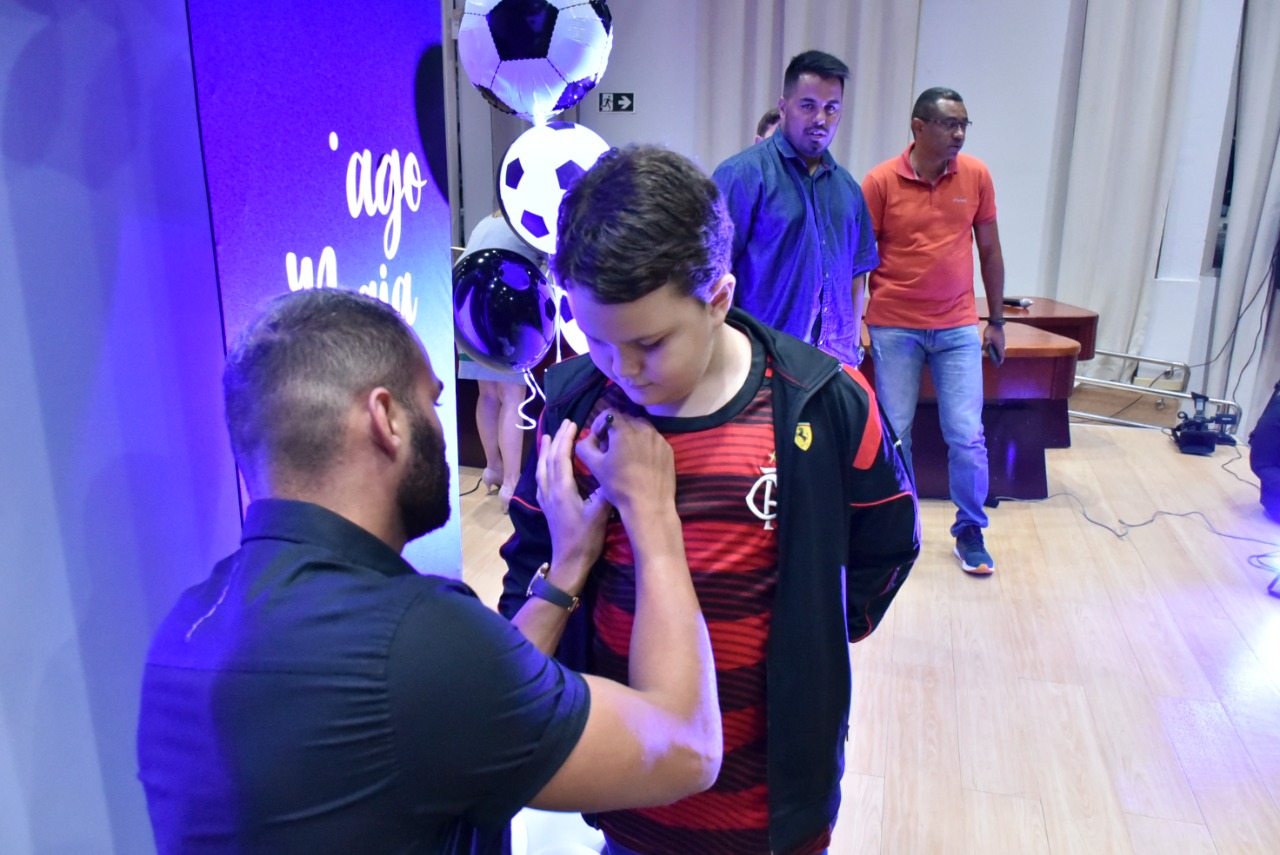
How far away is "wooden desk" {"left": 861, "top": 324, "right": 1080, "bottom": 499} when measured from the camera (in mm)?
3721

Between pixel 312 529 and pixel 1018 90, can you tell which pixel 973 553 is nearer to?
pixel 312 529

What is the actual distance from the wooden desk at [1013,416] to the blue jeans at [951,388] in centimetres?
55

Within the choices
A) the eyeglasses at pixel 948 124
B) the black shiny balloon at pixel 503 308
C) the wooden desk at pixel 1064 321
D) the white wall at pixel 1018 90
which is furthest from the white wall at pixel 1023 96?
the black shiny balloon at pixel 503 308

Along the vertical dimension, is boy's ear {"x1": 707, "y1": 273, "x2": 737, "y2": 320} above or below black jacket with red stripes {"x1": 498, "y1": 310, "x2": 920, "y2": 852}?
above

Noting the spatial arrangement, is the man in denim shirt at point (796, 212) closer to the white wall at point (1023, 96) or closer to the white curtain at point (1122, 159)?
the white wall at point (1023, 96)

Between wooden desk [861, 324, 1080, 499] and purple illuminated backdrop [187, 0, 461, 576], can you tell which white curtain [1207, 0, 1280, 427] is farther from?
purple illuminated backdrop [187, 0, 461, 576]

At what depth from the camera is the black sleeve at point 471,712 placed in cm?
65

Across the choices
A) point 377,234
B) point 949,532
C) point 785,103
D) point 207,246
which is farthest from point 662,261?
point 949,532

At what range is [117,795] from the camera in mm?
1088

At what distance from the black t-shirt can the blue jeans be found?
2.66 metres

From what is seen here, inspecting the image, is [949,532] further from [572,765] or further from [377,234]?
[572,765]

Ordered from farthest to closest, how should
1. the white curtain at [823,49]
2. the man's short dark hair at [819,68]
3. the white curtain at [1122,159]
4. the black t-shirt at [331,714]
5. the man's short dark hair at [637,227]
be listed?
the white curtain at [823,49] → the white curtain at [1122,159] → the man's short dark hair at [819,68] → the man's short dark hair at [637,227] → the black t-shirt at [331,714]

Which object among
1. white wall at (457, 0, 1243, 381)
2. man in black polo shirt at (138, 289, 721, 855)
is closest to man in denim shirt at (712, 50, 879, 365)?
man in black polo shirt at (138, 289, 721, 855)

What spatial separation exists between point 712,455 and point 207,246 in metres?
0.67
